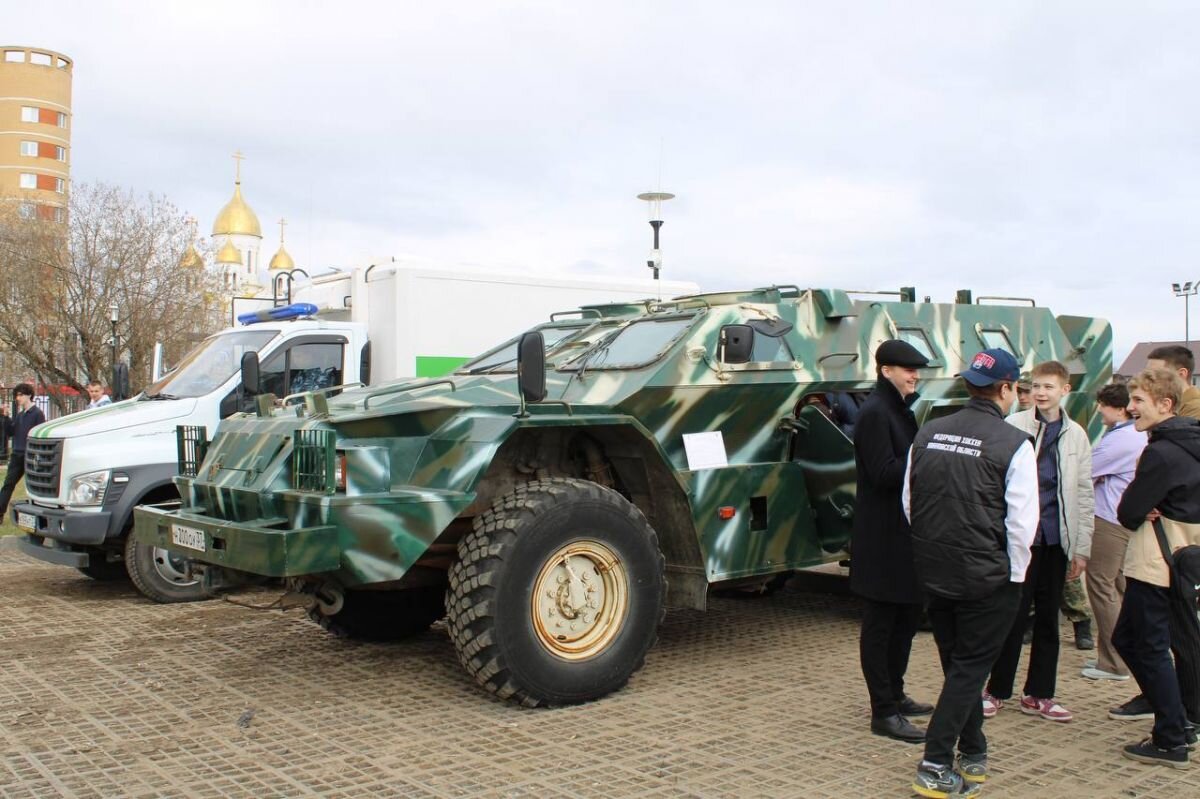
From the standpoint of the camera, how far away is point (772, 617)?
27.0 ft

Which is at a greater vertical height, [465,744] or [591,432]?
A: [591,432]

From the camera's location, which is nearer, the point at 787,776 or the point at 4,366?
the point at 787,776

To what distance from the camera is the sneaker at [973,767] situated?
180 inches

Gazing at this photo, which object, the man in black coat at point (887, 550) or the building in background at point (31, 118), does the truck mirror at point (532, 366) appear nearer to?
the man in black coat at point (887, 550)

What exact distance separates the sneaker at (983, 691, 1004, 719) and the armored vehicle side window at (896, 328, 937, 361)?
9.71ft

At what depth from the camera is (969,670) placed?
14.8 feet

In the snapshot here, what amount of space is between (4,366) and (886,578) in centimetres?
3364

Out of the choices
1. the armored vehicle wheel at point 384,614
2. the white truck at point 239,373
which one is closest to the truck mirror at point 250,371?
the white truck at point 239,373

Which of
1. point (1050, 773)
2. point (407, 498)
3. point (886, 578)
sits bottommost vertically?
point (1050, 773)

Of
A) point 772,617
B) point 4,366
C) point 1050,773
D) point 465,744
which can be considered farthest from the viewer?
point 4,366

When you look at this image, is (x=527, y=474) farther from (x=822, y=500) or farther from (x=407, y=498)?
(x=822, y=500)

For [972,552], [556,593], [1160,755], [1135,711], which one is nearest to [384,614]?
[556,593]

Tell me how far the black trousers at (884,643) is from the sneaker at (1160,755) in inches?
40.1

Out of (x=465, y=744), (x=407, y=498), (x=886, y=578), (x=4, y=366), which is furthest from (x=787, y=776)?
(x=4, y=366)
